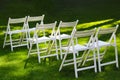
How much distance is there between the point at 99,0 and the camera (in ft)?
78.9

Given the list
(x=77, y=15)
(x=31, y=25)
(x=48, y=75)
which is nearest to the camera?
(x=48, y=75)

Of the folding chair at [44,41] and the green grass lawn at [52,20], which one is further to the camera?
the folding chair at [44,41]

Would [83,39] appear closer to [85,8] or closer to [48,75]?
[48,75]

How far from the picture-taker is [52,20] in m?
17.4

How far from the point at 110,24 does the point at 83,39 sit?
280cm

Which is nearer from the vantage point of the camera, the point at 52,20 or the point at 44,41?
the point at 44,41

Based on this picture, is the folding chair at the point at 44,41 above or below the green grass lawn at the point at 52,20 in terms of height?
above

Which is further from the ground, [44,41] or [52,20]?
[44,41]

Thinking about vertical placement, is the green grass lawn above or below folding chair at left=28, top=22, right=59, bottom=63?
below

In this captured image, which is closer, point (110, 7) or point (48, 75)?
point (48, 75)

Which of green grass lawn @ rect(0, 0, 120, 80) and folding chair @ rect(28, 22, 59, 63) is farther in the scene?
folding chair @ rect(28, 22, 59, 63)

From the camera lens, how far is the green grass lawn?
8.08m

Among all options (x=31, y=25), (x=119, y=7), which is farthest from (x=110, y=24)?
(x=119, y=7)

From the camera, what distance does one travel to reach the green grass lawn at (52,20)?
26.5 feet
